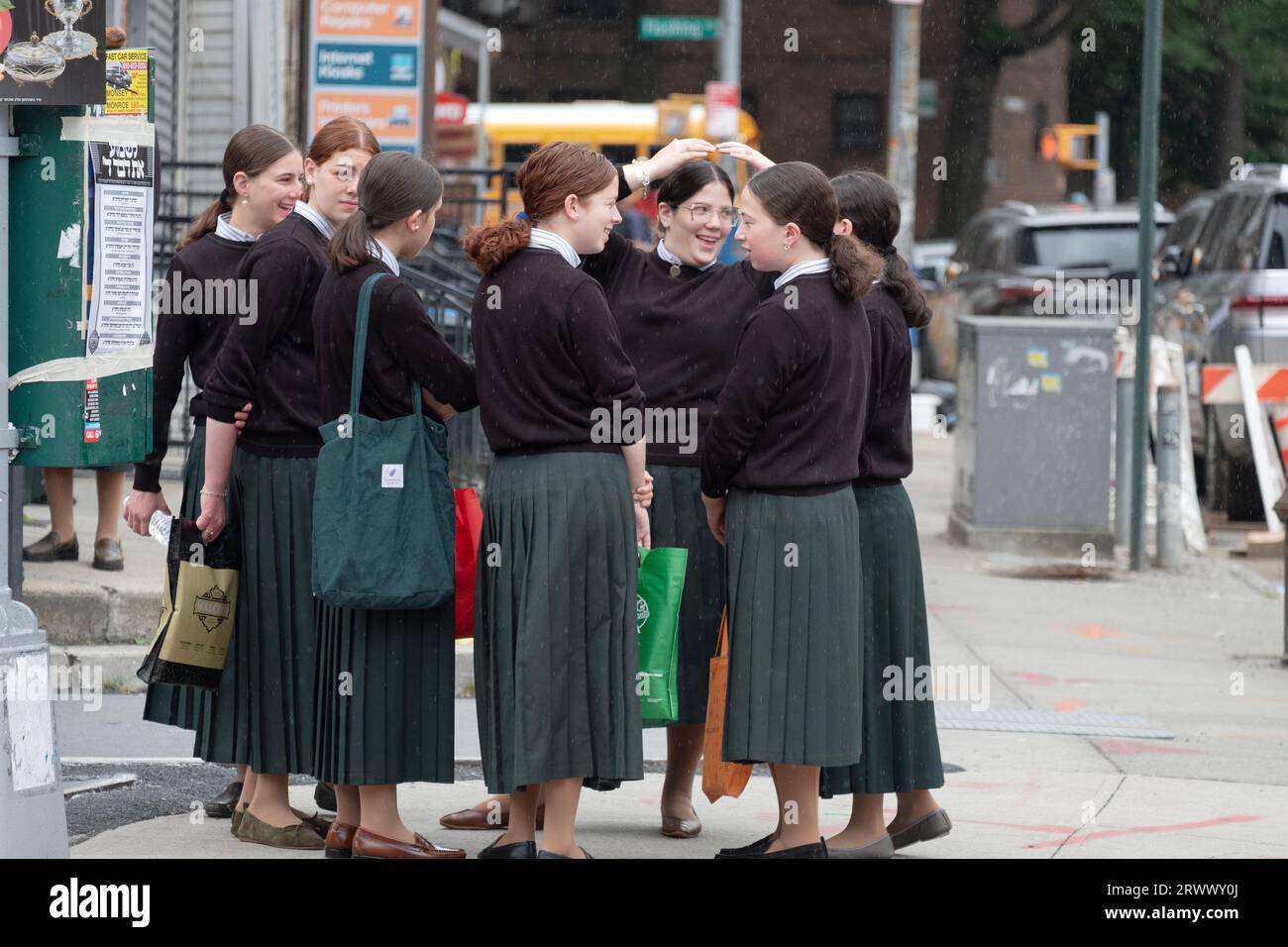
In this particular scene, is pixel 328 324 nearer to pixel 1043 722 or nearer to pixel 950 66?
pixel 1043 722

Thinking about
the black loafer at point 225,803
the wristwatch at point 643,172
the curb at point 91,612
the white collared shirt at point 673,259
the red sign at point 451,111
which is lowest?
the black loafer at point 225,803

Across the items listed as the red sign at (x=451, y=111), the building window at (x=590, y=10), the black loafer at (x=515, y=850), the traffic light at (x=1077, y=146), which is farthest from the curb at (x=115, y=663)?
the building window at (x=590, y=10)

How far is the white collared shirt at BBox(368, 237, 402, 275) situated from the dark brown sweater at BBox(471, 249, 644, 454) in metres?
0.33

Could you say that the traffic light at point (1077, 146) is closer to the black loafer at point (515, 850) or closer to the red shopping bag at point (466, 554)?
the red shopping bag at point (466, 554)

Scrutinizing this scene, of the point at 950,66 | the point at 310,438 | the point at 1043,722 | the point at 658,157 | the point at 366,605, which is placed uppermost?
the point at 950,66

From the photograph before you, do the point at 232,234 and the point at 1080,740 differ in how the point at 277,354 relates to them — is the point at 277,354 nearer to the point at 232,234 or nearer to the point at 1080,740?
the point at 232,234

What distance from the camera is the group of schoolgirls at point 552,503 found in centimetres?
495

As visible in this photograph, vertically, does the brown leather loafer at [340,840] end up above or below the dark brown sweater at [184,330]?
below

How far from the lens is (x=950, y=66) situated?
45438 mm

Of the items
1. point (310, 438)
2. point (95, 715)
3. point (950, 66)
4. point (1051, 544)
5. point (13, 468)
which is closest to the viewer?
point (310, 438)

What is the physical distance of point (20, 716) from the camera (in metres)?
4.64

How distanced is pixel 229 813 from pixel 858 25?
42.1m

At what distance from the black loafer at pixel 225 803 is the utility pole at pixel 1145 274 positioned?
6955mm
